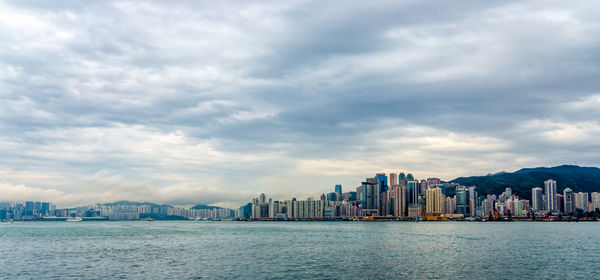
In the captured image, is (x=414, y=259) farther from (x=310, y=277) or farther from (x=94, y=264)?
(x=94, y=264)

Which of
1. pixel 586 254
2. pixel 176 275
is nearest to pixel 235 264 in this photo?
pixel 176 275

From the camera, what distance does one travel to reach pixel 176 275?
58.7 metres

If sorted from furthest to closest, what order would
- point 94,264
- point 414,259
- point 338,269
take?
1. point 414,259
2. point 94,264
3. point 338,269

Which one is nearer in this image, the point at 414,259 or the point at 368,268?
the point at 368,268

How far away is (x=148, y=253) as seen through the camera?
86375 millimetres

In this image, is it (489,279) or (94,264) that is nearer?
(489,279)

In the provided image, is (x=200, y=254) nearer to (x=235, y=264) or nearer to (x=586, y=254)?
(x=235, y=264)

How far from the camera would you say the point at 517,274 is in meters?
58.5

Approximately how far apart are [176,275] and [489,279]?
38760 millimetres

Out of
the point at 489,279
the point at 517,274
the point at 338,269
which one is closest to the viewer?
the point at 489,279

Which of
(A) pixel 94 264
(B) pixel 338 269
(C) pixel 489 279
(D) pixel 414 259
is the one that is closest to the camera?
(C) pixel 489 279

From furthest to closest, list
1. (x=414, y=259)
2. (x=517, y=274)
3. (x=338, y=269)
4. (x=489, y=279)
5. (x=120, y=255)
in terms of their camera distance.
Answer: (x=120, y=255) → (x=414, y=259) → (x=338, y=269) → (x=517, y=274) → (x=489, y=279)

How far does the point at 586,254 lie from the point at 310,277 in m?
58.8

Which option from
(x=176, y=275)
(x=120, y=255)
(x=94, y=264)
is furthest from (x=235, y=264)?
(x=120, y=255)
